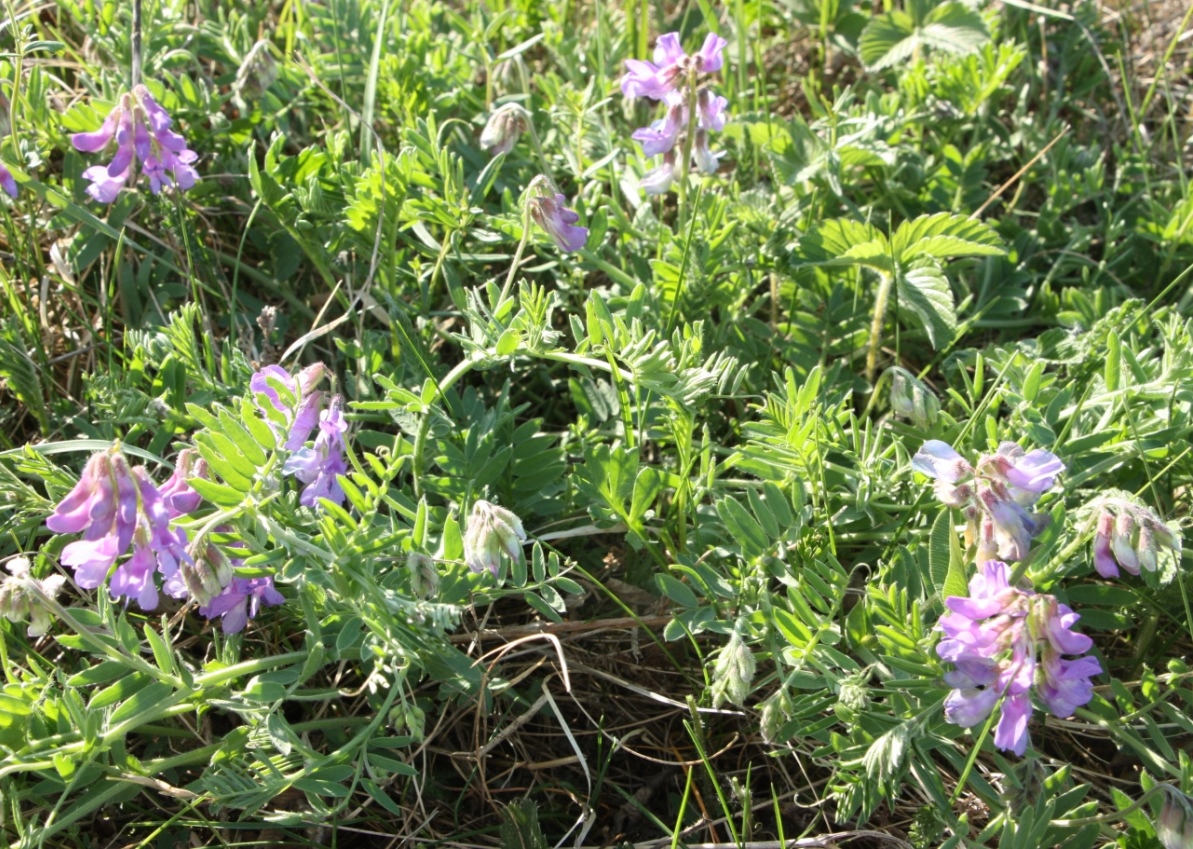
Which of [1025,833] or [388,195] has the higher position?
[388,195]

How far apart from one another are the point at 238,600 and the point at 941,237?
172 centimetres

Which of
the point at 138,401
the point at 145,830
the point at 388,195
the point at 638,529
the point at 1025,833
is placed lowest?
the point at 145,830

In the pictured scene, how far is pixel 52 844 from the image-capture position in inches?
90.4

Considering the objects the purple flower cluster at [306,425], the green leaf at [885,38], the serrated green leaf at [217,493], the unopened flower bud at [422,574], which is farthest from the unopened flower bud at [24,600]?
the green leaf at [885,38]

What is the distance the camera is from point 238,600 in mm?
2203

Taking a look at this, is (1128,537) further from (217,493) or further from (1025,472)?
(217,493)

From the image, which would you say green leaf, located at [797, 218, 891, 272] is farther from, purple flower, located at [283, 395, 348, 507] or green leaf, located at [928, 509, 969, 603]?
purple flower, located at [283, 395, 348, 507]

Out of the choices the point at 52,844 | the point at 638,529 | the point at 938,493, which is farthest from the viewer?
the point at 638,529

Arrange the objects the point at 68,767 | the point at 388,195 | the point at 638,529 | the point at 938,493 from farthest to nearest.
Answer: the point at 388,195 < the point at 638,529 < the point at 938,493 < the point at 68,767

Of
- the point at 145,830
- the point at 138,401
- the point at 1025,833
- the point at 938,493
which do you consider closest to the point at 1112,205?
the point at 938,493

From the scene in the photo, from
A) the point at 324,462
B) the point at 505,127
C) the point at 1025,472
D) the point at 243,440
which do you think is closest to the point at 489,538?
the point at 324,462

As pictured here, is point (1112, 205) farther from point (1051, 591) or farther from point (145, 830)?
point (145, 830)

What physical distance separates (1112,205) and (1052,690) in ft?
6.78

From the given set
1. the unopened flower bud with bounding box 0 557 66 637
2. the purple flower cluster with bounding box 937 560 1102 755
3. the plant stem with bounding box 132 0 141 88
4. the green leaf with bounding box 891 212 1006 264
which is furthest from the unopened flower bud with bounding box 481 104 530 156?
the purple flower cluster with bounding box 937 560 1102 755
